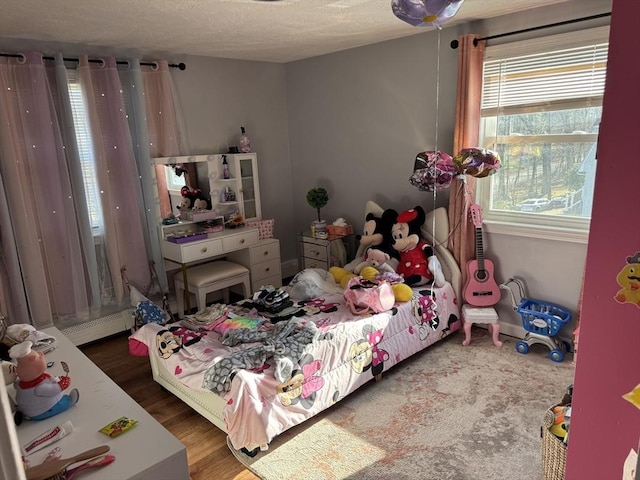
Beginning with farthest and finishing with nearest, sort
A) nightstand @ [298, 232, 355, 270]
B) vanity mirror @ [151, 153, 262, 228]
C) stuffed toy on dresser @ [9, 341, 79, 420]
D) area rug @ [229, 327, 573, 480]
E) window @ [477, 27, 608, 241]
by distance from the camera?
1. nightstand @ [298, 232, 355, 270]
2. vanity mirror @ [151, 153, 262, 228]
3. window @ [477, 27, 608, 241]
4. area rug @ [229, 327, 573, 480]
5. stuffed toy on dresser @ [9, 341, 79, 420]

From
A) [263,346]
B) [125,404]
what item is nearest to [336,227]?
[263,346]

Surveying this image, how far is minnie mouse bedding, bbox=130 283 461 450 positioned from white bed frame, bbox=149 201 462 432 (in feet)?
0.38

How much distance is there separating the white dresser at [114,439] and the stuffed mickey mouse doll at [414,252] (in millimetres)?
2177

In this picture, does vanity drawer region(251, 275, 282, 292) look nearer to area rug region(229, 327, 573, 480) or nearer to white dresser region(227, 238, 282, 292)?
white dresser region(227, 238, 282, 292)

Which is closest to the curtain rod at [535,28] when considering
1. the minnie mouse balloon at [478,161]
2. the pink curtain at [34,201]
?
the minnie mouse balloon at [478,161]

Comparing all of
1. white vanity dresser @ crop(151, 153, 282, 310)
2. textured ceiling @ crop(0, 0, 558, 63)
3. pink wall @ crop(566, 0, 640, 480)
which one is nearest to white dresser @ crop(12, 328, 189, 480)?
pink wall @ crop(566, 0, 640, 480)

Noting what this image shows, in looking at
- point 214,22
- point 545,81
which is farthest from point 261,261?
point 545,81

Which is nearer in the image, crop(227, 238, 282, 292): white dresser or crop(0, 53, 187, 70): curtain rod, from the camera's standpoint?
crop(0, 53, 187, 70): curtain rod

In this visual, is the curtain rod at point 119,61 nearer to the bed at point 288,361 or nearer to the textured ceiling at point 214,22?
the textured ceiling at point 214,22

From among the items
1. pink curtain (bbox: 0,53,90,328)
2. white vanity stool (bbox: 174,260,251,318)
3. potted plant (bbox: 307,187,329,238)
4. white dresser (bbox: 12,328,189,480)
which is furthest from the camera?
potted plant (bbox: 307,187,329,238)

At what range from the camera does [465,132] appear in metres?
3.14

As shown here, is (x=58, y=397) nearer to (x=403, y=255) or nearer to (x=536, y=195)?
(x=403, y=255)

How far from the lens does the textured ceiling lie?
2.39 m

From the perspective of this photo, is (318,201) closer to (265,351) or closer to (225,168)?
(225,168)
